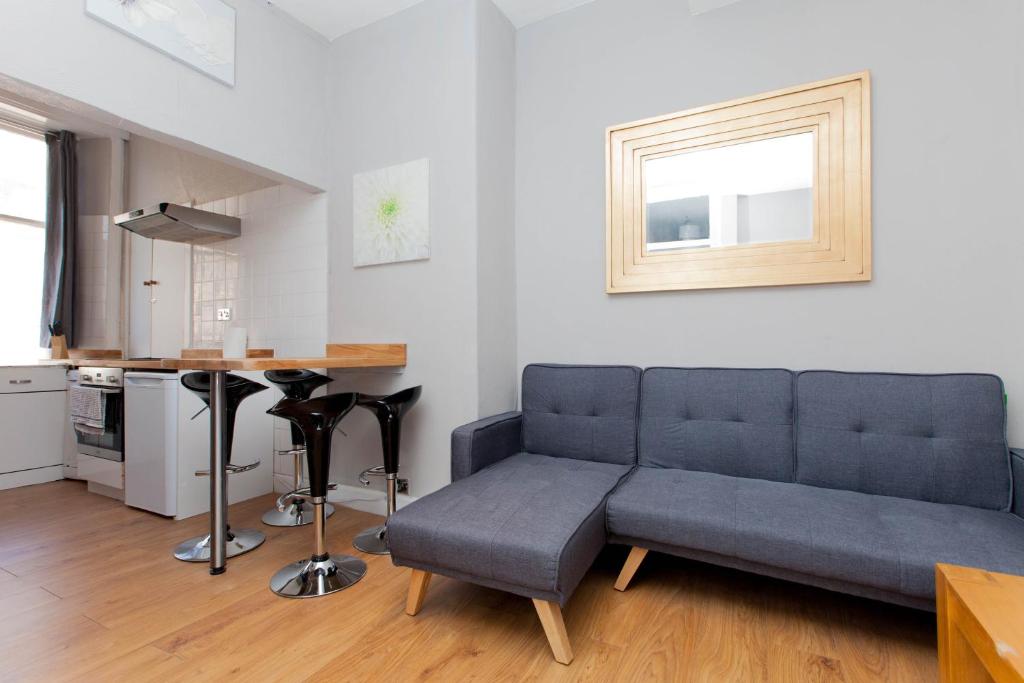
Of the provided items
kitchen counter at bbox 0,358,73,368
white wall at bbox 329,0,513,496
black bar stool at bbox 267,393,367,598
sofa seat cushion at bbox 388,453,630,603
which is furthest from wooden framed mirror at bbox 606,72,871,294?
kitchen counter at bbox 0,358,73,368

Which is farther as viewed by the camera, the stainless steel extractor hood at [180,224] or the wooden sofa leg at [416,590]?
the stainless steel extractor hood at [180,224]

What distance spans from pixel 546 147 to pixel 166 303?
3231 mm

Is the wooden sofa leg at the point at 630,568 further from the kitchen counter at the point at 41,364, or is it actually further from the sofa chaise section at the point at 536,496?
the kitchen counter at the point at 41,364

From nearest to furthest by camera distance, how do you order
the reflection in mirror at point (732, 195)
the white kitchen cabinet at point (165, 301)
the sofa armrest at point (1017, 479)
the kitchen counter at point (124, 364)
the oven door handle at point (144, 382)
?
the sofa armrest at point (1017, 479), the reflection in mirror at point (732, 195), the kitchen counter at point (124, 364), the oven door handle at point (144, 382), the white kitchen cabinet at point (165, 301)

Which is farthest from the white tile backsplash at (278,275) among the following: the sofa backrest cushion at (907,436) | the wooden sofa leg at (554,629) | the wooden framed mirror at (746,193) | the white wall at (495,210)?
the sofa backrest cushion at (907,436)

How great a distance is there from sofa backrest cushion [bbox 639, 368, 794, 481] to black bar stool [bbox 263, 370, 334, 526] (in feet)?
6.14

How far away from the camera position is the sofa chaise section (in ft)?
4.81

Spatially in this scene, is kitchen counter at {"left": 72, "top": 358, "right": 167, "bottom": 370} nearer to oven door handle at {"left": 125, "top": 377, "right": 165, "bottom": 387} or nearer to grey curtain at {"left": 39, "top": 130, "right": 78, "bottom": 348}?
oven door handle at {"left": 125, "top": 377, "right": 165, "bottom": 387}

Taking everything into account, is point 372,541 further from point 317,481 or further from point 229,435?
point 229,435

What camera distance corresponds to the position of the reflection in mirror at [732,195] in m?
2.23

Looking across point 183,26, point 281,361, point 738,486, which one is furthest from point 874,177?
point 183,26

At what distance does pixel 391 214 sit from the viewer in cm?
280

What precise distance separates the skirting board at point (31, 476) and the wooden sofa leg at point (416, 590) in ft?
11.9

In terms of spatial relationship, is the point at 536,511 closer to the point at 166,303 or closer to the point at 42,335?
the point at 166,303
